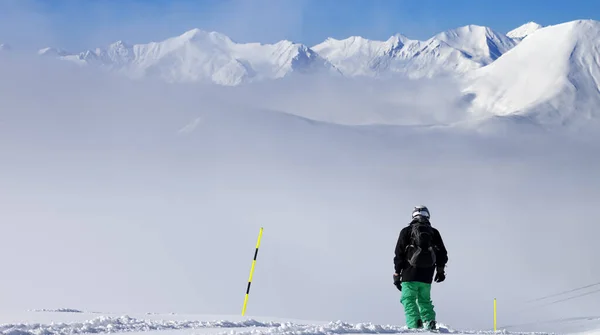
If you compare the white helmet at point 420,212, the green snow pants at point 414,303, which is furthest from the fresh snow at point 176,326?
the white helmet at point 420,212

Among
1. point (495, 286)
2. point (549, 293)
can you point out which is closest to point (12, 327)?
point (495, 286)

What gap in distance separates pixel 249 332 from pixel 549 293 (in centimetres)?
9454

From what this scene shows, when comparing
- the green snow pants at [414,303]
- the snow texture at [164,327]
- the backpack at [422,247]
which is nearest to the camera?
the snow texture at [164,327]

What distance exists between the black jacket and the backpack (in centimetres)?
8

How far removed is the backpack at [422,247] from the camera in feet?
39.2

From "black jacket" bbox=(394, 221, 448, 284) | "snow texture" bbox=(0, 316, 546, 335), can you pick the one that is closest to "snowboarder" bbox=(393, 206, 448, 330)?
"black jacket" bbox=(394, 221, 448, 284)

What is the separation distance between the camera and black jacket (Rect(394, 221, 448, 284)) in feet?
39.5

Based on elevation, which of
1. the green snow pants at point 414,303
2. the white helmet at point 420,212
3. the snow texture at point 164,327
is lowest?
the snow texture at point 164,327

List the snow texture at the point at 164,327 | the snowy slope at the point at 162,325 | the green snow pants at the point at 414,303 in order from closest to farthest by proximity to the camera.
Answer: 1. the snow texture at the point at 164,327
2. the snowy slope at the point at 162,325
3. the green snow pants at the point at 414,303

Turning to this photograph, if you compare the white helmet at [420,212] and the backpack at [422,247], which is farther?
the white helmet at [420,212]

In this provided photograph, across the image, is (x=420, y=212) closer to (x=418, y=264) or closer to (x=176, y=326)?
(x=418, y=264)

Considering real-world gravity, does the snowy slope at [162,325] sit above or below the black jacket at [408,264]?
below

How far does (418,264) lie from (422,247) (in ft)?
0.83

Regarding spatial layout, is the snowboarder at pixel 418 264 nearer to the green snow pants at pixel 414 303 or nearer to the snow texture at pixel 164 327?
the green snow pants at pixel 414 303
